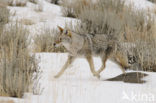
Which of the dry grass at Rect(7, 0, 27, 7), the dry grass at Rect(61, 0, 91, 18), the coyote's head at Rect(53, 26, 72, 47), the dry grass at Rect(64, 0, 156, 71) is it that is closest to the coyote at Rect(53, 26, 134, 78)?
the coyote's head at Rect(53, 26, 72, 47)

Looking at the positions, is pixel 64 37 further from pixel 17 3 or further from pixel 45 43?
pixel 17 3

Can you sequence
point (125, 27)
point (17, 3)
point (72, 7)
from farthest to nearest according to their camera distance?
point (17, 3) → point (72, 7) → point (125, 27)

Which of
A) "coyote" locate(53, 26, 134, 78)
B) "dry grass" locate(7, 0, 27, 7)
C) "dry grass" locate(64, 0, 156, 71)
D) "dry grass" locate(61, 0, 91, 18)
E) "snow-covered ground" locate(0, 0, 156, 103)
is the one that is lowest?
"snow-covered ground" locate(0, 0, 156, 103)

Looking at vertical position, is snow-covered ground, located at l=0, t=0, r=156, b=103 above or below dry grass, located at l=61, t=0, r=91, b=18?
below

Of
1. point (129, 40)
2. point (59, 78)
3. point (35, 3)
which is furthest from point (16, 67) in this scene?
point (35, 3)

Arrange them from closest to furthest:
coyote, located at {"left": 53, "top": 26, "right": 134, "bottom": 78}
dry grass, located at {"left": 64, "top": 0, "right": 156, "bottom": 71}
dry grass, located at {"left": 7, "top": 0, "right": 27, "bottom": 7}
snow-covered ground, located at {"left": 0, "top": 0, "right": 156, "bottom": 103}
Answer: snow-covered ground, located at {"left": 0, "top": 0, "right": 156, "bottom": 103} → coyote, located at {"left": 53, "top": 26, "right": 134, "bottom": 78} → dry grass, located at {"left": 64, "top": 0, "right": 156, "bottom": 71} → dry grass, located at {"left": 7, "top": 0, "right": 27, "bottom": 7}

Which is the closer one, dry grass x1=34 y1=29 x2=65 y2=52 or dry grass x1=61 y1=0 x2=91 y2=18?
dry grass x1=34 y1=29 x2=65 y2=52

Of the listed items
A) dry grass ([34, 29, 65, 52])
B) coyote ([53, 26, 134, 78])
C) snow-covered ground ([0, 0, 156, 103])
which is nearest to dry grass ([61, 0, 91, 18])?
dry grass ([34, 29, 65, 52])

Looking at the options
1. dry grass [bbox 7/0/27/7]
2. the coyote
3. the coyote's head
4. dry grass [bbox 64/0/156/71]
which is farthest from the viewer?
dry grass [bbox 7/0/27/7]

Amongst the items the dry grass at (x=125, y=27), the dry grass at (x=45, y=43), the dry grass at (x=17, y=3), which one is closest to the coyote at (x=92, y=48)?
the dry grass at (x=125, y=27)

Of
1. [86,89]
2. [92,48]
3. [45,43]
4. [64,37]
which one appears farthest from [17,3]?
[86,89]

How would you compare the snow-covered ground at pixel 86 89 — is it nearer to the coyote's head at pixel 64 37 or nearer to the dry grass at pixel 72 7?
the coyote's head at pixel 64 37

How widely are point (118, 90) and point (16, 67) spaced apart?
1.30 metres

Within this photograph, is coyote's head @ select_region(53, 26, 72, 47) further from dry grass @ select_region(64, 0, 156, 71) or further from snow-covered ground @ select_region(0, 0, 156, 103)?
dry grass @ select_region(64, 0, 156, 71)
